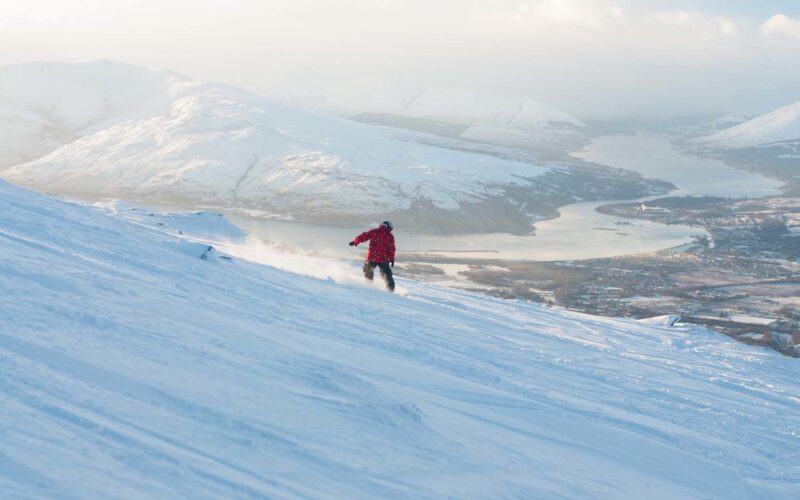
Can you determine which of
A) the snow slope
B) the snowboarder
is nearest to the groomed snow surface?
the snowboarder

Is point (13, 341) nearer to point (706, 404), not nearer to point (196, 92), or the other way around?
point (706, 404)

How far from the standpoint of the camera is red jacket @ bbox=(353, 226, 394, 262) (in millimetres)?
14969

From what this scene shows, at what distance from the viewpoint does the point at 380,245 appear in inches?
590

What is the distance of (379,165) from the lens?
119 metres

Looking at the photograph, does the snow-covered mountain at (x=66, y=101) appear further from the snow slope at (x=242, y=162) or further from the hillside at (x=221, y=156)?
the snow slope at (x=242, y=162)

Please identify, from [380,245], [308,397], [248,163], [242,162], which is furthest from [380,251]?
[242,162]

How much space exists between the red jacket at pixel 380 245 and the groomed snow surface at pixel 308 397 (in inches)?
134

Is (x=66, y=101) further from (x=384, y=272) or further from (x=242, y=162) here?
(x=384, y=272)

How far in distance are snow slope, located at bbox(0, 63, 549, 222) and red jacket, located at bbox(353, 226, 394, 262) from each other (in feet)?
270

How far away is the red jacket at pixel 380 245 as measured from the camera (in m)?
15.0

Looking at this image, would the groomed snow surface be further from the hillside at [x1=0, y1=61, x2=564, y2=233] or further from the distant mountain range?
the hillside at [x1=0, y1=61, x2=564, y2=233]

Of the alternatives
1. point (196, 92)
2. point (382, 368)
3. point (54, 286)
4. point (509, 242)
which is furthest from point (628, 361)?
point (196, 92)

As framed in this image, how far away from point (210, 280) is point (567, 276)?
53.3 meters

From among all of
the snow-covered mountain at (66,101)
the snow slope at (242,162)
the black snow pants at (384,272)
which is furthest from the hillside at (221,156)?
the black snow pants at (384,272)
